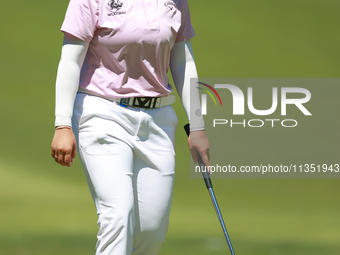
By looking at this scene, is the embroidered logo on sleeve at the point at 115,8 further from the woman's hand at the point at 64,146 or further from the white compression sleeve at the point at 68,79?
the woman's hand at the point at 64,146

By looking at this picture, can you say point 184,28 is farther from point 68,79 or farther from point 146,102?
point 68,79

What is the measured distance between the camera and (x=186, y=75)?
7.22ft

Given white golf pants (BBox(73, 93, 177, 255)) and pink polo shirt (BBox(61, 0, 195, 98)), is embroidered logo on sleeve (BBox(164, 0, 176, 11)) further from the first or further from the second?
white golf pants (BBox(73, 93, 177, 255))

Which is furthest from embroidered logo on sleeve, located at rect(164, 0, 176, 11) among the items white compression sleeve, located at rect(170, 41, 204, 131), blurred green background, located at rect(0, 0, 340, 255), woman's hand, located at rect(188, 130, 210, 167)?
blurred green background, located at rect(0, 0, 340, 255)

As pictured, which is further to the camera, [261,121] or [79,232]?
[261,121]

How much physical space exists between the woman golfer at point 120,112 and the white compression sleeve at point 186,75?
132 mm

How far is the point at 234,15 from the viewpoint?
4.00 m

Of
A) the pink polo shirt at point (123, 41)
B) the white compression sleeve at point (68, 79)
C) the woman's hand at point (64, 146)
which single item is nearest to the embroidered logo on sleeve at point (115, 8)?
the pink polo shirt at point (123, 41)

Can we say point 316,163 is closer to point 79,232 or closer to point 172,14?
point 79,232

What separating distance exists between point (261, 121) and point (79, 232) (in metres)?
1.40

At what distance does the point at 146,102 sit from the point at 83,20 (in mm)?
328

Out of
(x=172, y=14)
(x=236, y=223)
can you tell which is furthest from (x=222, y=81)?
(x=172, y=14)

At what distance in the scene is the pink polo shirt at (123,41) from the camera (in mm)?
1916

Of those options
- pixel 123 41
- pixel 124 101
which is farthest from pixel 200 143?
pixel 123 41
